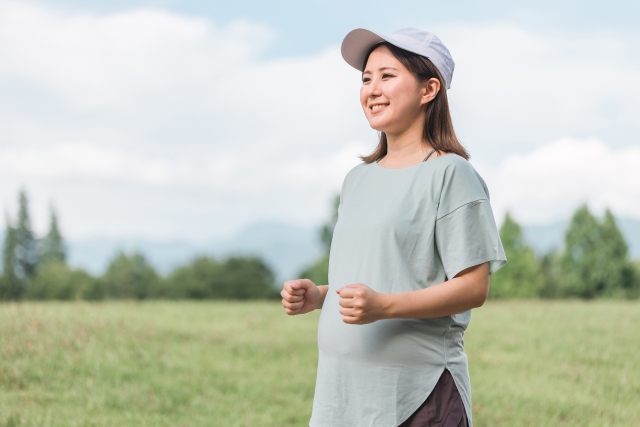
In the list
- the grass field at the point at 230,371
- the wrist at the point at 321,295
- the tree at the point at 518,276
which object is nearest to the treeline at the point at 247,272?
the tree at the point at 518,276

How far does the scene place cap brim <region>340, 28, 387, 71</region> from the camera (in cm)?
235

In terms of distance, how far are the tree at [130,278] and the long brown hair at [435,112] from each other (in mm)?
41984

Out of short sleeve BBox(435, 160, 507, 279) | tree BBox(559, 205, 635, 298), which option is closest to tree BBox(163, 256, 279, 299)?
tree BBox(559, 205, 635, 298)

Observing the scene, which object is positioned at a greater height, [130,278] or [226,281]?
[130,278]

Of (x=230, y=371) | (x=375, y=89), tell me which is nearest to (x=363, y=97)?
(x=375, y=89)

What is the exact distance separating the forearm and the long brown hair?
460mm

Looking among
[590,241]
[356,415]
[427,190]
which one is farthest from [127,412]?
[590,241]

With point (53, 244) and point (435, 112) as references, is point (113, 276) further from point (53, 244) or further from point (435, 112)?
point (435, 112)

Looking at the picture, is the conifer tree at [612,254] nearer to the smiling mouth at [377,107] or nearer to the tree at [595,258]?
the tree at [595,258]

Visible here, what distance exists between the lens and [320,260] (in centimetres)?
4231

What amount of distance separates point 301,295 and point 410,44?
0.98m

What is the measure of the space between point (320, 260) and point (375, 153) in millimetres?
39862

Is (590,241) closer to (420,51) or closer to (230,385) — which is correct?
(230,385)

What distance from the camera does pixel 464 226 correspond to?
6.91 feet
